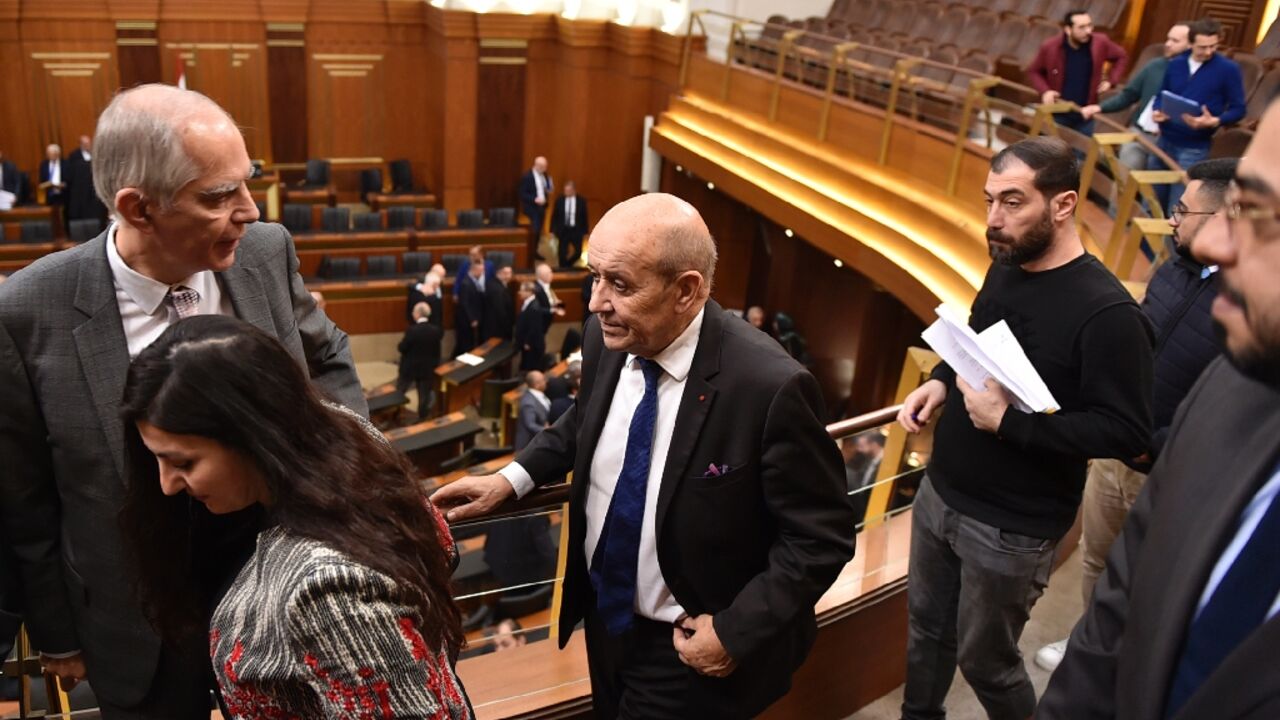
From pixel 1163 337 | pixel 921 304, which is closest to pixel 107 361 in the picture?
pixel 1163 337

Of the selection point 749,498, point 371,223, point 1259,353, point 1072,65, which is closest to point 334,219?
point 371,223

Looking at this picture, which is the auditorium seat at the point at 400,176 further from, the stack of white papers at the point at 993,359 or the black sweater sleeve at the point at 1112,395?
the black sweater sleeve at the point at 1112,395

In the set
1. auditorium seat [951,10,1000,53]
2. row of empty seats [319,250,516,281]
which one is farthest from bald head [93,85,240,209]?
auditorium seat [951,10,1000,53]

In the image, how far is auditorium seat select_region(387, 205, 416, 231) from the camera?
1171cm

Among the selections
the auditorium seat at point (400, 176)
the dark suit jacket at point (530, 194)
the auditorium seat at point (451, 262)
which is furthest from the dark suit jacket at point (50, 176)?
the dark suit jacket at point (530, 194)

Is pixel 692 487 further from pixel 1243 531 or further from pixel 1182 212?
pixel 1182 212

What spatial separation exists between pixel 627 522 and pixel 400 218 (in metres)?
10.5

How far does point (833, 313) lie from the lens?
10586 millimetres

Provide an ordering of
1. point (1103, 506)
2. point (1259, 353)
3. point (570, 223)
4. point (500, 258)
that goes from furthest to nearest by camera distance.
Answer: point (570, 223)
point (500, 258)
point (1103, 506)
point (1259, 353)

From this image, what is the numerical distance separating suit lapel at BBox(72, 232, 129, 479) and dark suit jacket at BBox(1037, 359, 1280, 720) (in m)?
1.50

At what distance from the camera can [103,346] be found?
1.70m

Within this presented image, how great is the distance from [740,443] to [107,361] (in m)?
1.05

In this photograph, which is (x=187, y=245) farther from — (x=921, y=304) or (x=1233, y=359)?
(x=921, y=304)

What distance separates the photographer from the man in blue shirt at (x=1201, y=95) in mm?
5460
